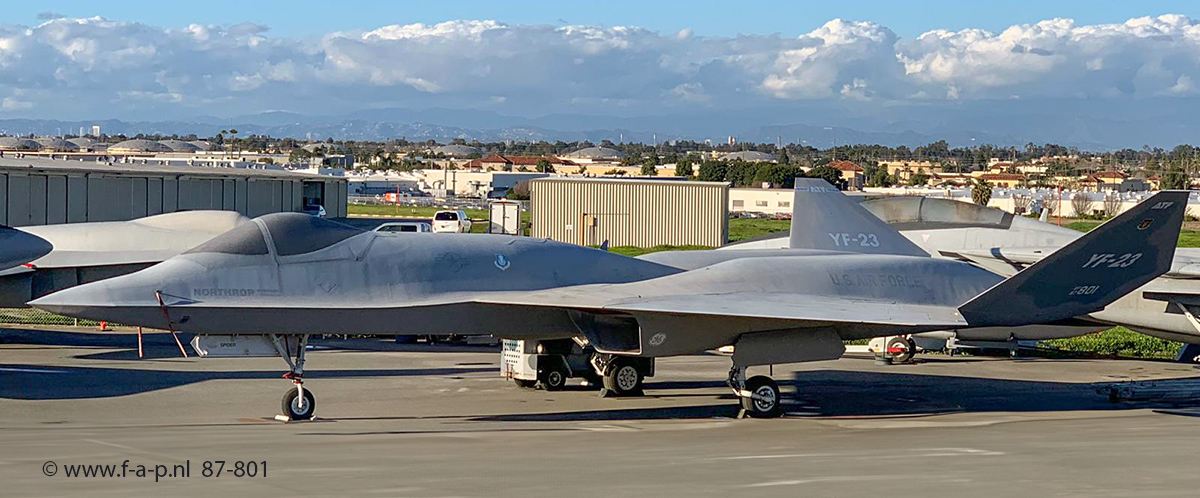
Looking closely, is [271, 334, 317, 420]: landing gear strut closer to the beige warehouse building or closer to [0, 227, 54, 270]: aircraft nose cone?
[0, 227, 54, 270]: aircraft nose cone

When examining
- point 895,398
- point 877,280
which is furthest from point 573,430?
point 895,398

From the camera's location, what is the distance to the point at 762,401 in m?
14.8

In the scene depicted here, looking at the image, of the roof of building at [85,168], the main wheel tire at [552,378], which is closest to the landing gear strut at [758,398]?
the main wheel tire at [552,378]

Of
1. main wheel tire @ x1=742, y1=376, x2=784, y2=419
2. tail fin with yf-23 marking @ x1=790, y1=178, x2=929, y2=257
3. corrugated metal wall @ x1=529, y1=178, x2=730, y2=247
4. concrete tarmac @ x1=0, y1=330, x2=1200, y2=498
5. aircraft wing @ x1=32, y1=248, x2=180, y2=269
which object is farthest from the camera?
corrugated metal wall @ x1=529, y1=178, x2=730, y2=247

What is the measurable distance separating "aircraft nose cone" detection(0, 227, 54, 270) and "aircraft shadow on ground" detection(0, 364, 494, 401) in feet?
5.01

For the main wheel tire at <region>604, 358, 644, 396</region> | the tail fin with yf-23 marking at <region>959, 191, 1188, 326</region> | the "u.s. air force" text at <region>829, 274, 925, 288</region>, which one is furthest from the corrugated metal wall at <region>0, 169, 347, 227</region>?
the tail fin with yf-23 marking at <region>959, 191, 1188, 326</region>

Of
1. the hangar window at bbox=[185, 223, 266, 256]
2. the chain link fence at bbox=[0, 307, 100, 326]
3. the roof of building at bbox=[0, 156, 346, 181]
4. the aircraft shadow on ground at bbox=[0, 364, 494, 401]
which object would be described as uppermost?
the roof of building at bbox=[0, 156, 346, 181]

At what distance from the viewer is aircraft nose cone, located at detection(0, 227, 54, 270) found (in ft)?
58.2

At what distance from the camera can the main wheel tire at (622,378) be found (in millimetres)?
16484

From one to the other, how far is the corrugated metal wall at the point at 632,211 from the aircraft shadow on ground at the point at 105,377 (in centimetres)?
2978

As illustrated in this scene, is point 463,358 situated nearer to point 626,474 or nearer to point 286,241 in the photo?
point 286,241

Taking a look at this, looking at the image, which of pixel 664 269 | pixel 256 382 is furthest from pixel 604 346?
pixel 256 382

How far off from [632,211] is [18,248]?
3349cm

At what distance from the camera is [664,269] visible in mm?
15719
